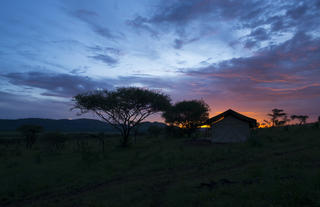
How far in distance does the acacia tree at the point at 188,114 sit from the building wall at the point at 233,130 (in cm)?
1713

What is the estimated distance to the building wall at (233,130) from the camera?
86.4 ft

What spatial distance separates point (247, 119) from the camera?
26000mm

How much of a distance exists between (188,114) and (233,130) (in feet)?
59.9

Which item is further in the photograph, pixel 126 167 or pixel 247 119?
pixel 247 119

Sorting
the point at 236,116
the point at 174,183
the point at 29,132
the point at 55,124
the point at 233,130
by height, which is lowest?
the point at 174,183

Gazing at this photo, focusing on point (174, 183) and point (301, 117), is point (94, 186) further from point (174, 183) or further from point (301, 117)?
point (301, 117)

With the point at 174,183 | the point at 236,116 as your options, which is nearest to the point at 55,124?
the point at 236,116

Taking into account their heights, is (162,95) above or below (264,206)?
above

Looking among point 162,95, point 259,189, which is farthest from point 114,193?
point 162,95

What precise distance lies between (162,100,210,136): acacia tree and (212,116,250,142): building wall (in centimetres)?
1713

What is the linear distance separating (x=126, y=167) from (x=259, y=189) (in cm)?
1029

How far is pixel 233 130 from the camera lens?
2648 centimetres

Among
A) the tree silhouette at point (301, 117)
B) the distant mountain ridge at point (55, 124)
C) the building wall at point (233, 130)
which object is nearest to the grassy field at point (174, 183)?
the building wall at point (233, 130)

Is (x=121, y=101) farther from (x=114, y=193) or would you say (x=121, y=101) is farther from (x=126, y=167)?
(x=114, y=193)
